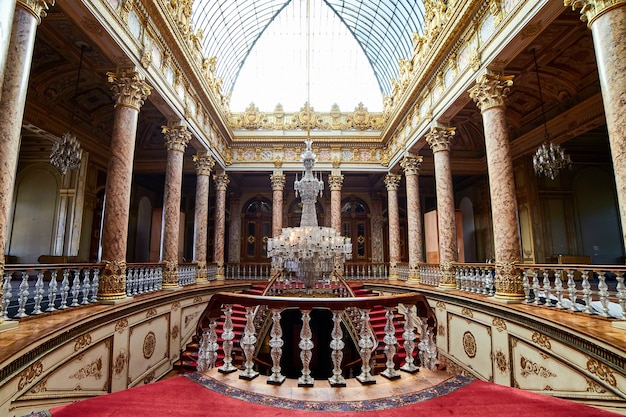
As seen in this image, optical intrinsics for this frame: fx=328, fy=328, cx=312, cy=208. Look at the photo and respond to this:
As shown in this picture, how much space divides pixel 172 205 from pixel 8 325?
5.41 metres

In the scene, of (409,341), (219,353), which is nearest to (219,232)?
(219,353)

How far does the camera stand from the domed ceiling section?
12.5 meters

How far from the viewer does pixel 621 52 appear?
387cm

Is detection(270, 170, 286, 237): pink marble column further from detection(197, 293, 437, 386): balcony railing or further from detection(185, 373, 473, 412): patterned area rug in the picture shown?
detection(185, 373, 473, 412): patterned area rug

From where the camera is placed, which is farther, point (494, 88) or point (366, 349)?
point (494, 88)

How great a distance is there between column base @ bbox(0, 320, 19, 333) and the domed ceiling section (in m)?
10.6

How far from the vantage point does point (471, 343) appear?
6.49 m

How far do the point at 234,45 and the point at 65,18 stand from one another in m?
11.0

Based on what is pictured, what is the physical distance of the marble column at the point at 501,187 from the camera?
235 inches

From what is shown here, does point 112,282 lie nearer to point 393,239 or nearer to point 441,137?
point 441,137

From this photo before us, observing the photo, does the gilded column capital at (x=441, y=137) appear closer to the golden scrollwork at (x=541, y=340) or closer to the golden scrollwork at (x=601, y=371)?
the golden scrollwork at (x=541, y=340)

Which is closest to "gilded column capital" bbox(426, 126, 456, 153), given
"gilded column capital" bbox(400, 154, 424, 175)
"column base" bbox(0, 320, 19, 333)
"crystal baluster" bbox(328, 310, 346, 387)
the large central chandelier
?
"gilded column capital" bbox(400, 154, 424, 175)

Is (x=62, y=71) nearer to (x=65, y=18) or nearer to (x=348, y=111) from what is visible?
(x=65, y=18)

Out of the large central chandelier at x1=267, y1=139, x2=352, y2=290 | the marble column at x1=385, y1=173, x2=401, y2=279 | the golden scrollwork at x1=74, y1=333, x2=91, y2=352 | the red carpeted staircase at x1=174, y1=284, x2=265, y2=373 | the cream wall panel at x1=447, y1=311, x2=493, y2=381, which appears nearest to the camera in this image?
the golden scrollwork at x1=74, y1=333, x2=91, y2=352
